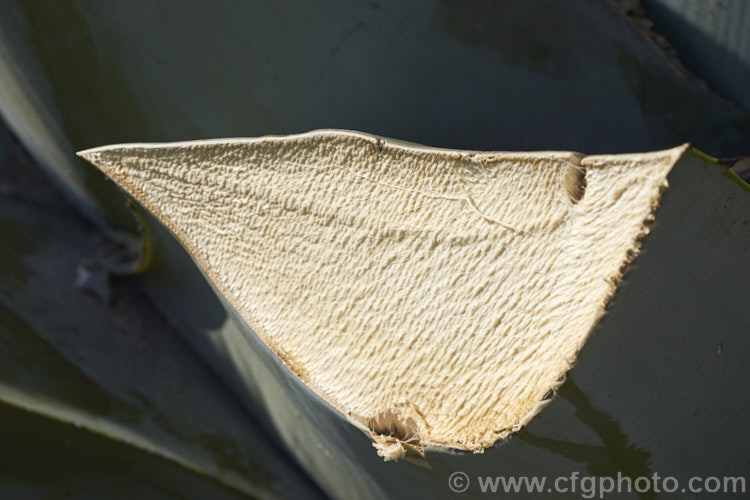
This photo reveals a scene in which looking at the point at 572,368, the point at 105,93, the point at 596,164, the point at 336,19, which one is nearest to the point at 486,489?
the point at 572,368

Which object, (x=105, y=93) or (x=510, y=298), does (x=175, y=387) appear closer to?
(x=105, y=93)

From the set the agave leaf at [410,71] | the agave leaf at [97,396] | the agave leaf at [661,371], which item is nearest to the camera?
the agave leaf at [661,371]

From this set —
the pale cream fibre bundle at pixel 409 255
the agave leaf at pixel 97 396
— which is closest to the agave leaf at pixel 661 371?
the pale cream fibre bundle at pixel 409 255

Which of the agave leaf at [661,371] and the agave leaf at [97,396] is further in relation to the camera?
the agave leaf at [97,396]

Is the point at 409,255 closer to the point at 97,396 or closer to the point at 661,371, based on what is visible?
the point at 661,371

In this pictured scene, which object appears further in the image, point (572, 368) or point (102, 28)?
point (102, 28)

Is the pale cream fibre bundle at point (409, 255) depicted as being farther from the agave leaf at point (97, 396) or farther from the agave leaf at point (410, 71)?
the agave leaf at point (97, 396)

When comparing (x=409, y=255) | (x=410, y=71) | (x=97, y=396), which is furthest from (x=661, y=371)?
(x=97, y=396)
